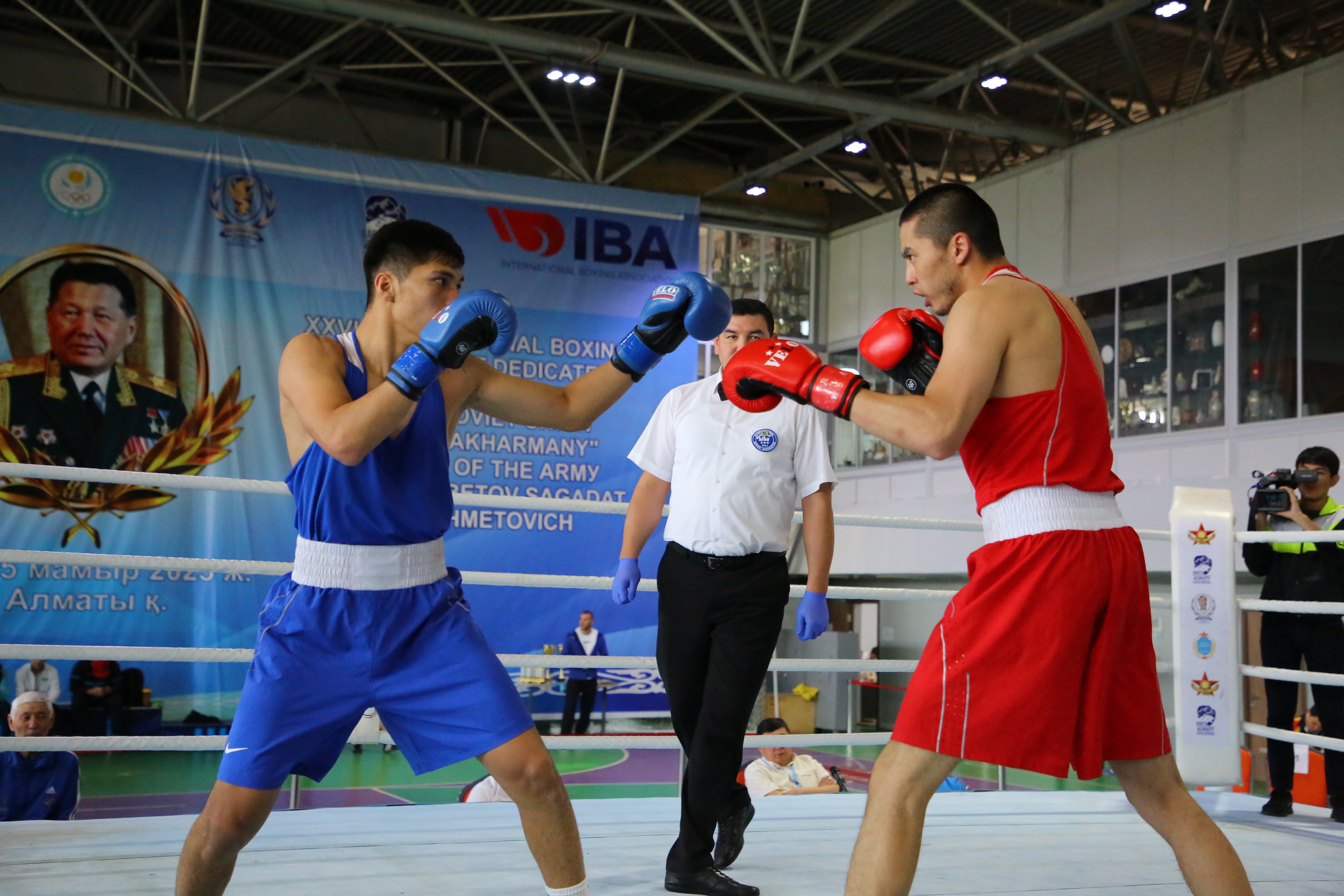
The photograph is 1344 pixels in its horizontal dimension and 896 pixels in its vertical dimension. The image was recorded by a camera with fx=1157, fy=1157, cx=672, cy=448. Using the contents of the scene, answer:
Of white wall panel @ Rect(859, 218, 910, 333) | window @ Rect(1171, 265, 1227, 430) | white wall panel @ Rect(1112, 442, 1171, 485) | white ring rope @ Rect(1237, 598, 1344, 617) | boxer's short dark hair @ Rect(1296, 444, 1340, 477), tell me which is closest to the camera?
white ring rope @ Rect(1237, 598, 1344, 617)

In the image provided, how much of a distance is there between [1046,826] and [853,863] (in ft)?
5.90

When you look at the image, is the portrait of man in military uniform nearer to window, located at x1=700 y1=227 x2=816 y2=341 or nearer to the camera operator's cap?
the camera operator's cap

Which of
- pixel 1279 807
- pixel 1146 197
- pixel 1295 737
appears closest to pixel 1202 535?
pixel 1295 737

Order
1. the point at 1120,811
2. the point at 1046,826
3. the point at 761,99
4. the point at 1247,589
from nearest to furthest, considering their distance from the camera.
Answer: the point at 1046,826 < the point at 1120,811 < the point at 1247,589 < the point at 761,99

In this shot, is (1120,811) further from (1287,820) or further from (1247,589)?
(1247,589)

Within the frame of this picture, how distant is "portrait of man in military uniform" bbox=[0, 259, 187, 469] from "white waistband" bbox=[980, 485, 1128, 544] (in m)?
8.26

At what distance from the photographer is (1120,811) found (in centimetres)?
353

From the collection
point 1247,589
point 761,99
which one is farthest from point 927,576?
point 761,99

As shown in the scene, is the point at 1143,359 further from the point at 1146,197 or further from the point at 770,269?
the point at 770,269

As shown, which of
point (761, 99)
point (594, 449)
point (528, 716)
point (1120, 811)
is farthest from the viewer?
point (761, 99)

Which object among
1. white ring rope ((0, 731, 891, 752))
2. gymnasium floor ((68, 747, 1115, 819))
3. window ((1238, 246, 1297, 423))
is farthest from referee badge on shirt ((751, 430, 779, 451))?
window ((1238, 246, 1297, 423))

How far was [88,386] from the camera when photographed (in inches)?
351

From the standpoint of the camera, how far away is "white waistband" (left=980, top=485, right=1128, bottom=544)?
6.10ft

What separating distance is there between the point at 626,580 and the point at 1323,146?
787 centimetres
